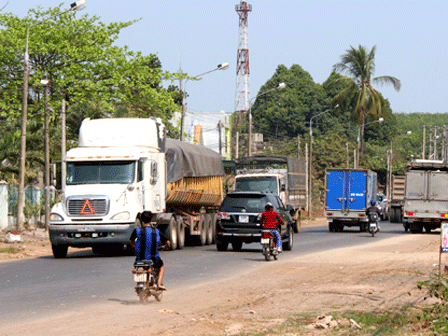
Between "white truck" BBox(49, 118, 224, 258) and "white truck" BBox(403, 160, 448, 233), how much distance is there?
14121 millimetres

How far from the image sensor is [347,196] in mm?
39750

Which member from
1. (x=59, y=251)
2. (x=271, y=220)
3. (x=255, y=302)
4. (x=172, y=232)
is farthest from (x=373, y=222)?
(x=255, y=302)

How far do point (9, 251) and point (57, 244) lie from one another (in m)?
2.50

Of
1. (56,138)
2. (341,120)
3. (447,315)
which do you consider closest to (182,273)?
(447,315)

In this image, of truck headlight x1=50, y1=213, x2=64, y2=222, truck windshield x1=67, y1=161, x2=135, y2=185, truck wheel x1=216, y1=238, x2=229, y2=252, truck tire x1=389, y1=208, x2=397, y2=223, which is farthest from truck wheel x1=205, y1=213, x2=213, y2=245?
truck tire x1=389, y1=208, x2=397, y2=223

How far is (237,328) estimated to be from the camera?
9.48 meters

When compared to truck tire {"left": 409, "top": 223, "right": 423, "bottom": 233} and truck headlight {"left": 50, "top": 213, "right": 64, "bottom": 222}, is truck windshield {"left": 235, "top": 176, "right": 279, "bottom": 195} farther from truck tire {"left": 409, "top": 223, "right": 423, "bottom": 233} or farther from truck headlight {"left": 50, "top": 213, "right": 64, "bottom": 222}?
truck headlight {"left": 50, "top": 213, "right": 64, "bottom": 222}

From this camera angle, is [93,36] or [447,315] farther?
[93,36]

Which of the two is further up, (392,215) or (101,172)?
(101,172)

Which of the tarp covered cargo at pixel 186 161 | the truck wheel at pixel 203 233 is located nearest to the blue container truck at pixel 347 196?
the tarp covered cargo at pixel 186 161

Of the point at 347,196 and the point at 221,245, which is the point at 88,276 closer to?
the point at 221,245

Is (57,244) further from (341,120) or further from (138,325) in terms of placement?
(341,120)

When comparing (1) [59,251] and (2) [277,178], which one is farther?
(2) [277,178]

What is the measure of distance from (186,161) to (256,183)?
792cm
